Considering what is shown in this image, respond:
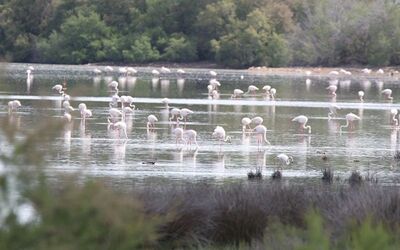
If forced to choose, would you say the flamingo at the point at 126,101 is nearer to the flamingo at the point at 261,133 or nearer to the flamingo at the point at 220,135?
the flamingo at the point at 261,133

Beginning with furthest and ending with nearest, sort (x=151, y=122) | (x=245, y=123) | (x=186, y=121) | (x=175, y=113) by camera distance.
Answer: (x=186, y=121)
(x=175, y=113)
(x=151, y=122)
(x=245, y=123)

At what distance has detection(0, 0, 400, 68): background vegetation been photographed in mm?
81625

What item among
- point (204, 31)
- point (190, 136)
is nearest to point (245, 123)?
point (190, 136)

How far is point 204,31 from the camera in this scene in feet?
293

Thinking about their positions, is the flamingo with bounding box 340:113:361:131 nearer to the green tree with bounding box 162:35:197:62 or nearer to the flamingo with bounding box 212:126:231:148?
the flamingo with bounding box 212:126:231:148

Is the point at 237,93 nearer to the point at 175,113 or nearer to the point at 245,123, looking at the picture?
the point at 175,113

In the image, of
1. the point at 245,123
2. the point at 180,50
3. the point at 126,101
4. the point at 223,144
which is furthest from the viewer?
the point at 180,50

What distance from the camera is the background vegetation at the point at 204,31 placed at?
81.6 metres

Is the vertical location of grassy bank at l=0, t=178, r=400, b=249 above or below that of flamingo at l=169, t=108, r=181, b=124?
below

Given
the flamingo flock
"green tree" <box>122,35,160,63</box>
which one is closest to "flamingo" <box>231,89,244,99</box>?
the flamingo flock

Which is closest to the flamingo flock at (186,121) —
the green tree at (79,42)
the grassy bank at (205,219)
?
the grassy bank at (205,219)

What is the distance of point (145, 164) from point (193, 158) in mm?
2131

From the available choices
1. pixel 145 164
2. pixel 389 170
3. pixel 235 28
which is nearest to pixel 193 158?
pixel 145 164

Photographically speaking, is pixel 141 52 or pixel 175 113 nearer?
pixel 175 113
